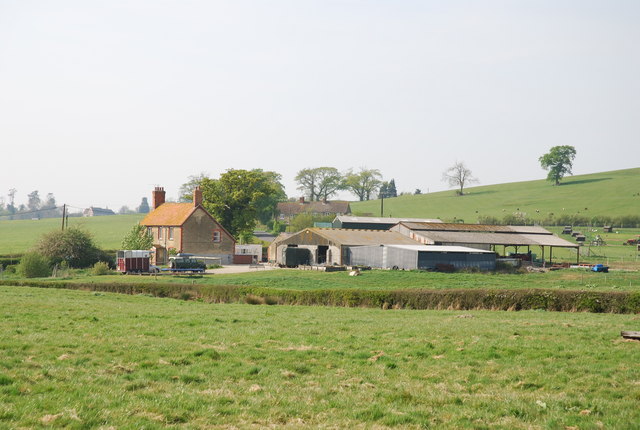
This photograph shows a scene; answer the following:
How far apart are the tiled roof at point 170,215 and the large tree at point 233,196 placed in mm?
6619

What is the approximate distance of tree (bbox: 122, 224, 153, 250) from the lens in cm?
8081

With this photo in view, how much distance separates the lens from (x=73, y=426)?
10.1m

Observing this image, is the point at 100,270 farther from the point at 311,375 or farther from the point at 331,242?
the point at 311,375

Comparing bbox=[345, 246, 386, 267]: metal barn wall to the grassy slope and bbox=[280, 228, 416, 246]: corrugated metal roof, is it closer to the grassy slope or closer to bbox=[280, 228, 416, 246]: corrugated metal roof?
bbox=[280, 228, 416, 246]: corrugated metal roof

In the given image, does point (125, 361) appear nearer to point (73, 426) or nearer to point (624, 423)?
point (73, 426)

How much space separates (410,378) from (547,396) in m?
3.03

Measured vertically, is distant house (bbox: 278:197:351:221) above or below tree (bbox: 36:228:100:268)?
above

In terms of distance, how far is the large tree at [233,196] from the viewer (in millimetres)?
94500

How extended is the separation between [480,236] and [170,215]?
42786 mm

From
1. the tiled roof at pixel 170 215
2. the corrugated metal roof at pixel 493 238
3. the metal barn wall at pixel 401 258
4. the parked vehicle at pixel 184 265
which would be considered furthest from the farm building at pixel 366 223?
the parked vehicle at pixel 184 265

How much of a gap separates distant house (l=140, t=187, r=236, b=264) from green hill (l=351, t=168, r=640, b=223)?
81425 millimetres

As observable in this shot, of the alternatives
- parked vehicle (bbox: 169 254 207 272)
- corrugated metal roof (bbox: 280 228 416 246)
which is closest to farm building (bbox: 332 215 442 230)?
corrugated metal roof (bbox: 280 228 416 246)

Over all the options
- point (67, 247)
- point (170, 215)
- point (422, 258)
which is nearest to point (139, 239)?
point (170, 215)

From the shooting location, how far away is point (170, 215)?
3415 inches
